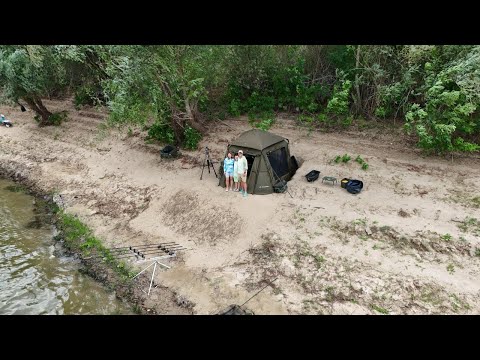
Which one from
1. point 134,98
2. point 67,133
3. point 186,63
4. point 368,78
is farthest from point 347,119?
point 67,133

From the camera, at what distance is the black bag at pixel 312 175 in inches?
479

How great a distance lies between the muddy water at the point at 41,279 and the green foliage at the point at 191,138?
20.7 feet

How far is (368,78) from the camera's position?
1516cm

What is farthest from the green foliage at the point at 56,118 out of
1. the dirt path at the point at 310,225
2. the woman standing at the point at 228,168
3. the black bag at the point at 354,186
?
the black bag at the point at 354,186

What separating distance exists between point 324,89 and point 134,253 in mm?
11165

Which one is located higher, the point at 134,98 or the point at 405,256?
the point at 134,98

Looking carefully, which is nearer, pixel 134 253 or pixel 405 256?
pixel 405 256

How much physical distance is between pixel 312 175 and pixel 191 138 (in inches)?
236

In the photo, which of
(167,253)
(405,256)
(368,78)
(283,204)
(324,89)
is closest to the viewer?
(405,256)

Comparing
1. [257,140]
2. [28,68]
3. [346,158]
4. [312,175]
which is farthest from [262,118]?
[28,68]

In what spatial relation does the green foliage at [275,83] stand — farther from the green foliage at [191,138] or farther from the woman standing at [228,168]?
the woman standing at [228,168]

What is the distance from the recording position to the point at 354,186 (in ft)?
37.1

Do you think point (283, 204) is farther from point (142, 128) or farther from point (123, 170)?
point (142, 128)

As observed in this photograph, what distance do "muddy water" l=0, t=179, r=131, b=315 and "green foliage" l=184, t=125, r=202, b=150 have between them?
6.30 meters
